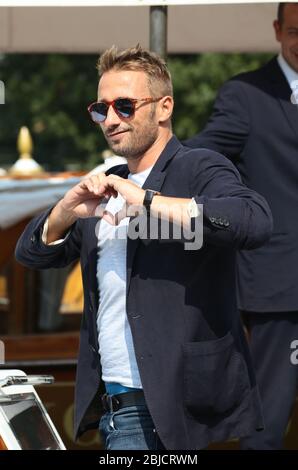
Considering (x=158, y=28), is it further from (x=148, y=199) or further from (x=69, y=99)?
(x=69, y=99)

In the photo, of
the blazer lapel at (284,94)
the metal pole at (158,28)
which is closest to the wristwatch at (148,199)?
the metal pole at (158,28)

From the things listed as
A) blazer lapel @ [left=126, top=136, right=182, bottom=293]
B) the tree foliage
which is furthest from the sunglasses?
the tree foliage

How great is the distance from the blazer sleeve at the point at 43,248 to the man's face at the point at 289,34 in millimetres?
1297

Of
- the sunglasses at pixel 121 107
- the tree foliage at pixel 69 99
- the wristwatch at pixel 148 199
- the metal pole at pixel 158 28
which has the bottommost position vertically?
the tree foliage at pixel 69 99

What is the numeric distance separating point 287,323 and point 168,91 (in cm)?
128

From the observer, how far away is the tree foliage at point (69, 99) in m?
19.6

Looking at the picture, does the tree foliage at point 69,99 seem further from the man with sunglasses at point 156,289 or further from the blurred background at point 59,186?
→ the man with sunglasses at point 156,289

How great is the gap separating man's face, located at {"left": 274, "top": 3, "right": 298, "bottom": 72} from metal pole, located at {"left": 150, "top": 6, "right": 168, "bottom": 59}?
1.71ft

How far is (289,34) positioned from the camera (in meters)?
4.42

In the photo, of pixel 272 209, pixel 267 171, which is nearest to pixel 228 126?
pixel 267 171

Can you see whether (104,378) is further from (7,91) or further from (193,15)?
(7,91)

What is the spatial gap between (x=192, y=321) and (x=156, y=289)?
135mm

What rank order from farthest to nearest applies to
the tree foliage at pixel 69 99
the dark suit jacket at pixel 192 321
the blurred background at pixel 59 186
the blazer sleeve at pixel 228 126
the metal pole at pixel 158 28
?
the tree foliage at pixel 69 99, the blurred background at pixel 59 186, the blazer sleeve at pixel 228 126, the metal pole at pixel 158 28, the dark suit jacket at pixel 192 321

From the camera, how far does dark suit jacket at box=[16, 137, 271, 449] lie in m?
3.27
